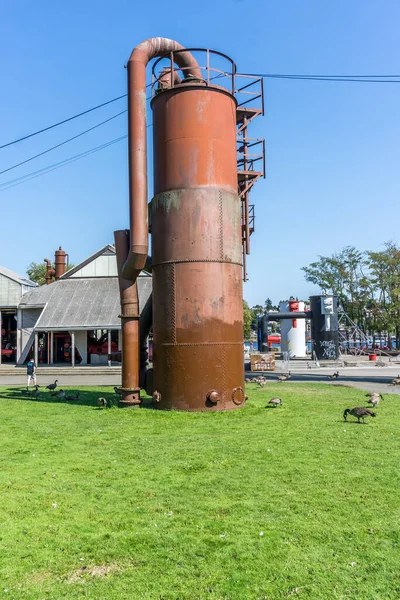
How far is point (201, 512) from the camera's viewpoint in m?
6.43

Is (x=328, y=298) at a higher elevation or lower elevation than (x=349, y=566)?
higher

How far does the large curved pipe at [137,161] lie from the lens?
15430mm

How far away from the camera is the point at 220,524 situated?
5.99 metres

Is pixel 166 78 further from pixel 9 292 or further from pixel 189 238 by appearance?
pixel 9 292

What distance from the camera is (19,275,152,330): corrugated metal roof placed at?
3772 cm

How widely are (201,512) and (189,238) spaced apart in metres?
9.62

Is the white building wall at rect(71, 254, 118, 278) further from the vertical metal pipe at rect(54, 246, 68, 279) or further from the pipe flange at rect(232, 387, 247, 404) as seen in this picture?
the pipe flange at rect(232, 387, 247, 404)

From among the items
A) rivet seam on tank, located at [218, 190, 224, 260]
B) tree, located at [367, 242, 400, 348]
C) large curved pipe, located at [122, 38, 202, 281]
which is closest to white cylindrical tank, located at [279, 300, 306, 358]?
tree, located at [367, 242, 400, 348]

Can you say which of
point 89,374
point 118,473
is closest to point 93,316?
point 89,374

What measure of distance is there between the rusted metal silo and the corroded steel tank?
0.03 meters

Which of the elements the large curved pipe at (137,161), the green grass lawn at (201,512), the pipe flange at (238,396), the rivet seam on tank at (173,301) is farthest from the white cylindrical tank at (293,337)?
the green grass lawn at (201,512)

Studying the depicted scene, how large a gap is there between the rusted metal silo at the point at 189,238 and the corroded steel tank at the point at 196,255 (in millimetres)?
30

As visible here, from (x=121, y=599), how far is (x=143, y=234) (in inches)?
474

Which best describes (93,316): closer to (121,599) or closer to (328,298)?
(328,298)
